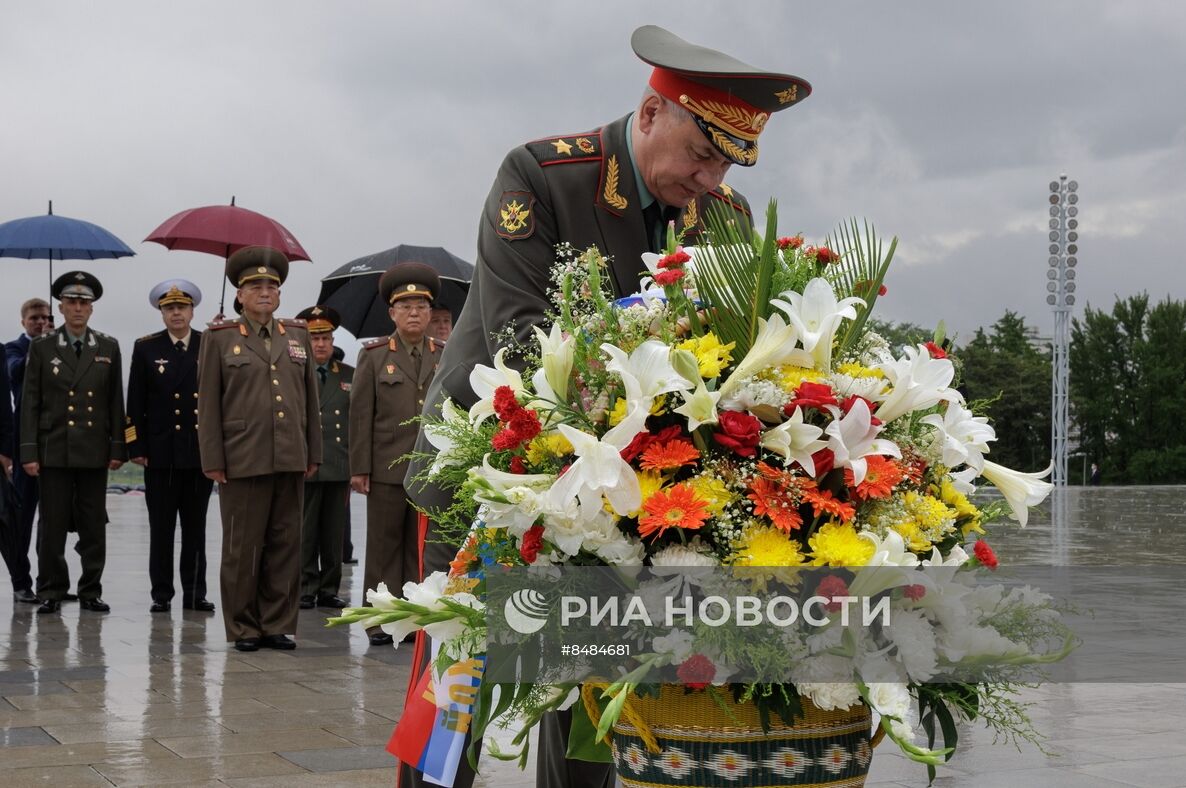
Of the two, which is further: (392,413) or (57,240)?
(57,240)

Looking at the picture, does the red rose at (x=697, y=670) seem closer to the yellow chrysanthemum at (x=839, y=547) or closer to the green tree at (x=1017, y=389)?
the yellow chrysanthemum at (x=839, y=547)

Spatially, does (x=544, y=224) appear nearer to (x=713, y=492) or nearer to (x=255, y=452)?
(x=713, y=492)

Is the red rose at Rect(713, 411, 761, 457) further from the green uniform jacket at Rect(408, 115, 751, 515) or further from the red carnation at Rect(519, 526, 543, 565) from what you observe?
the green uniform jacket at Rect(408, 115, 751, 515)

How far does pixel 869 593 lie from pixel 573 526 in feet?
1.52

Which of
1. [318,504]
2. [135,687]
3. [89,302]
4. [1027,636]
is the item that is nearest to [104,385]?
[89,302]

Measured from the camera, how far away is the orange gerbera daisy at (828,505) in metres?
2.24

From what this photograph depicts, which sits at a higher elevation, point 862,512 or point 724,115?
point 724,115

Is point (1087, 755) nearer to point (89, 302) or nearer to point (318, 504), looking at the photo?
point (318, 504)

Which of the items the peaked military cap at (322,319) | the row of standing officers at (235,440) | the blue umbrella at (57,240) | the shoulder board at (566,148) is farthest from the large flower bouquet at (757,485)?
the blue umbrella at (57,240)

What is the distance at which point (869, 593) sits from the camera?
2.23 m

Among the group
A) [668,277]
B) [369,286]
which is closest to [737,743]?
[668,277]

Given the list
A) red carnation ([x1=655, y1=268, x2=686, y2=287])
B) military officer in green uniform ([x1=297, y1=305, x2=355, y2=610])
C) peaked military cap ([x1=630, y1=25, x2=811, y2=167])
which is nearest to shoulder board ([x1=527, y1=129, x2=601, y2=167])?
peaked military cap ([x1=630, y1=25, x2=811, y2=167])

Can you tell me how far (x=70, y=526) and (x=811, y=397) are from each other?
9.49 meters

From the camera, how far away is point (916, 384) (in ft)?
7.80
